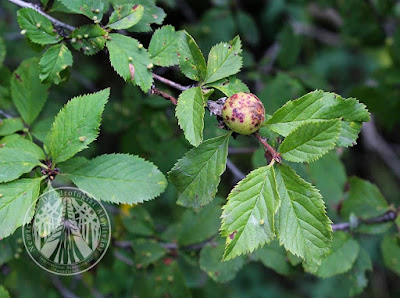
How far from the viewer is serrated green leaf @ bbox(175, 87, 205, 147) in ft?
3.53

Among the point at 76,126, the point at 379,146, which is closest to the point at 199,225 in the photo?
the point at 76,126

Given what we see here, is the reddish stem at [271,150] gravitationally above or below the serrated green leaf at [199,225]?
above

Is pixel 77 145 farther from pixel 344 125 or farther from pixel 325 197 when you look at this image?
pixel 325 197

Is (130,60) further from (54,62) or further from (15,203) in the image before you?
(15,203)

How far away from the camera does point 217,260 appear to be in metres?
1.65

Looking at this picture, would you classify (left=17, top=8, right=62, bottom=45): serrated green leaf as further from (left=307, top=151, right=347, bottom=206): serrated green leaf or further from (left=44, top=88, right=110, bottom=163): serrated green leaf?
(left=307, top=151, right=347, bottom=206): serrated green leaf

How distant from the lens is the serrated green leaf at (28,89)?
1.51 m

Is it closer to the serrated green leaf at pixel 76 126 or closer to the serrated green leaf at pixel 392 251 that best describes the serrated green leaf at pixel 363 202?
the serrated green leaf at pixel 392 251

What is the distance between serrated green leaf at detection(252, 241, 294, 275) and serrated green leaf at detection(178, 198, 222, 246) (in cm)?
23

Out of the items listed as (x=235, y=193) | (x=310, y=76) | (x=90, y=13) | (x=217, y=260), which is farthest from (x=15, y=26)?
(x=235, y=193)

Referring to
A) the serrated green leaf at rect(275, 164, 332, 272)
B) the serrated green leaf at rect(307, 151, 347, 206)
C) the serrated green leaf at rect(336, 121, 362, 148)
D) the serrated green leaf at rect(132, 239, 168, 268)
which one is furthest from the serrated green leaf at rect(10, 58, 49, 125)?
the serrated green leaf at rect(307, 151, 347, 206)

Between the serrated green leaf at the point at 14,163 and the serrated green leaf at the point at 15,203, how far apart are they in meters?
0.03

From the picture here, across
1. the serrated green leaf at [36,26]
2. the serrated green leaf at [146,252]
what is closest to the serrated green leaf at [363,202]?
the serrated green leaf at [146,252]

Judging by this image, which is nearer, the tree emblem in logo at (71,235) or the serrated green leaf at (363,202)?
the tree emblem in logo at (71,235)
